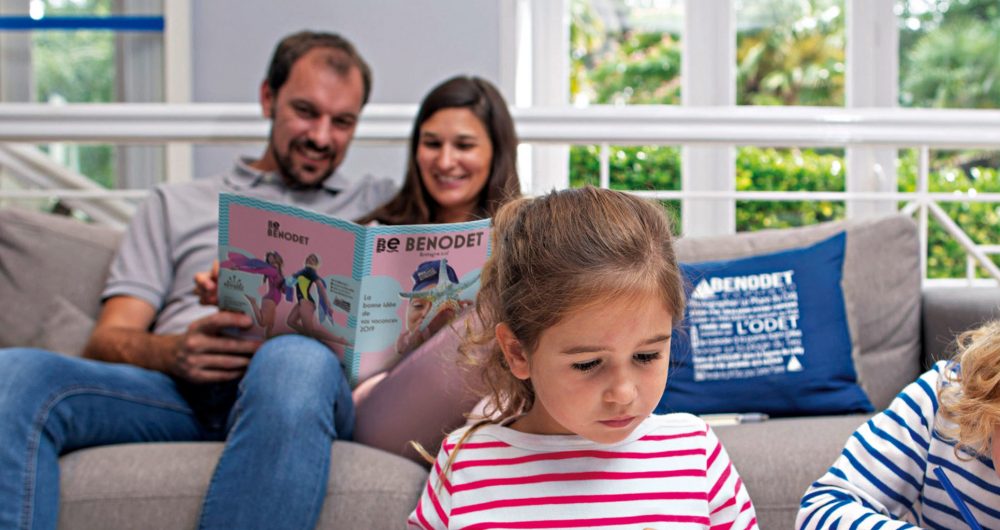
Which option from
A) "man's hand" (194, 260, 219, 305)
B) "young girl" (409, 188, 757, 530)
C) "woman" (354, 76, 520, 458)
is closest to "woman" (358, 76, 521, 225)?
"woman" (354, 76, 520, 458)

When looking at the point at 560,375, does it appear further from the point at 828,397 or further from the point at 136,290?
the point at 136,290

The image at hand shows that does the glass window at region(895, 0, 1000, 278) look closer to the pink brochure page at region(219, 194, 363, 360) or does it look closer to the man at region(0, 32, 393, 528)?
the man at region(0, 32, 393, 528)

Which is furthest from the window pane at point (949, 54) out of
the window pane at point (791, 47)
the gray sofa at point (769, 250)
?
the gray sofa at point (769, 250)

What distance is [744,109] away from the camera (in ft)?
7.32

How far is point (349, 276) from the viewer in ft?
4.56

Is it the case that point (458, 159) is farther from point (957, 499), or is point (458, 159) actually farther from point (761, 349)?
point (957, 499)

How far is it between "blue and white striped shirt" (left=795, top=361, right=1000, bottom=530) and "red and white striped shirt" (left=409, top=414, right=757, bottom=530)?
98 millimetres

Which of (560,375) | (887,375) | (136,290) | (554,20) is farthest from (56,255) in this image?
(554,20)

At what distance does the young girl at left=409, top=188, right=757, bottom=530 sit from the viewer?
39.6 inches

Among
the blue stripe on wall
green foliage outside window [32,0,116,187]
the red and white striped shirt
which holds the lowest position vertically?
the red and white striped shirt

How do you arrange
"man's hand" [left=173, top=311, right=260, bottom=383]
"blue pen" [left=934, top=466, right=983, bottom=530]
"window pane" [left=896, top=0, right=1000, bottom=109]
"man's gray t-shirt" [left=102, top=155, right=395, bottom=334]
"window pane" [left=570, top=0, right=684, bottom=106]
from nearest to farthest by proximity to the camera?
"blue pen" [left=934, top=466, right=983, bottom=530], "man's hand" [left=173, top=311, right=260, bottom=383], "man's gray t-shirt" [left=102, top=155, right=395, bottom=334], "window pane" [left=896, top=0, right=1000, bottom=109], "window pane" [left=570, top=0, right=684, bottom=106]

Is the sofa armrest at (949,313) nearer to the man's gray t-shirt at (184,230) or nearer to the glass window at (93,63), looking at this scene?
the man's gray t-shirt at (184,230)

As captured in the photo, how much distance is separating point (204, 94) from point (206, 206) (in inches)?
73.4

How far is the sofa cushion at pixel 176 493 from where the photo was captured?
4.58ft
